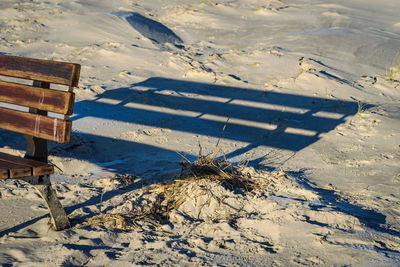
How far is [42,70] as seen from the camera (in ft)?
8.86

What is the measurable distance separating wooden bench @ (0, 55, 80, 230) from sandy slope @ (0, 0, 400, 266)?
0.41 m

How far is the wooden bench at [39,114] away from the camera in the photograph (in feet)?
8.48

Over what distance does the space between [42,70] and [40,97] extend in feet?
0.58

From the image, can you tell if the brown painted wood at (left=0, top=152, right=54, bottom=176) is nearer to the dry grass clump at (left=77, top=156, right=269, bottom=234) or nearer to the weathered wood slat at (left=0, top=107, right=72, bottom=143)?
the weathered wood slat at (left=0, top=107, right=72, bottom=143)

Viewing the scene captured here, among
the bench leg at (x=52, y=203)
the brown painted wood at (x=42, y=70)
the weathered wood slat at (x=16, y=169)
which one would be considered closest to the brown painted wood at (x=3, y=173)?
the weathered wood slat at (x=16, y=169)

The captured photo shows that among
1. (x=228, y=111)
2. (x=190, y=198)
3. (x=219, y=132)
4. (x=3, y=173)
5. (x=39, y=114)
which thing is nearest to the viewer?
(x=3, y=173)

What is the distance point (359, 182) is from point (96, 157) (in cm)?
260

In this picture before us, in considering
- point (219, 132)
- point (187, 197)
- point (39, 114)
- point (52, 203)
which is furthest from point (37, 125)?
point (219, 132)

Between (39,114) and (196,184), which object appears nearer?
(39,114)

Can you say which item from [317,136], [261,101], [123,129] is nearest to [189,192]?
[123,129]

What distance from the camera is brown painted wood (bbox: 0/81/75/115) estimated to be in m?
2.58

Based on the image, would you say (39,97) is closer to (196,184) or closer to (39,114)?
(39,114)

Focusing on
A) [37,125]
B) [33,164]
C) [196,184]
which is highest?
[37,125]

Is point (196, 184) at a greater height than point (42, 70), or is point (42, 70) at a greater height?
point (42, 70)
